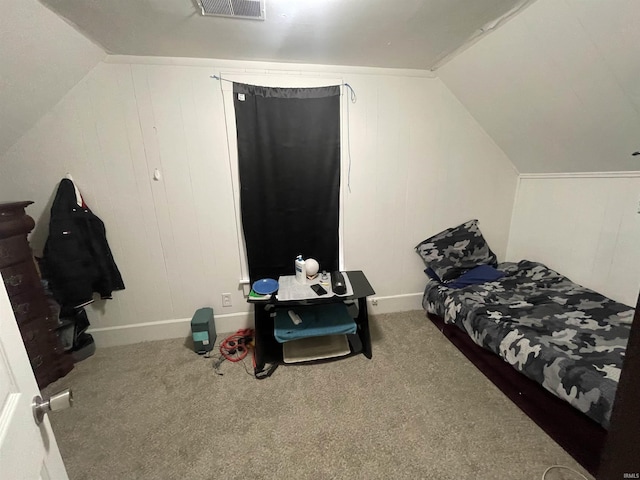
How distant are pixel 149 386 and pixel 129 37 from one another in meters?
2.24

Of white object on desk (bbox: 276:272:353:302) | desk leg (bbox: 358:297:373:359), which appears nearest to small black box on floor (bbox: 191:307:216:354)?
white object on desk (bbox: 276:272:353:302)

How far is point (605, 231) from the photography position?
6.49 feet

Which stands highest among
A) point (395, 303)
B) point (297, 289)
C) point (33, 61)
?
point (33, 61)

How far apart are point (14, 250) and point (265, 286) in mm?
1542

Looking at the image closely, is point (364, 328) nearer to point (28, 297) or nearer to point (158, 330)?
point (158, 330)

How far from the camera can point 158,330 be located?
2.26 meters

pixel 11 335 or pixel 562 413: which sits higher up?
pixel 11 335

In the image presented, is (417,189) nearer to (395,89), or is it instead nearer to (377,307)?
(395,89)

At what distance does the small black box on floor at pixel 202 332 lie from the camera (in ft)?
6.67

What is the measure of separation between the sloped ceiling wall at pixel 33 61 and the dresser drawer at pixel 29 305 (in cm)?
100

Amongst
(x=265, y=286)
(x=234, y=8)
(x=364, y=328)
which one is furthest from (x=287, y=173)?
(x=364, y=328)

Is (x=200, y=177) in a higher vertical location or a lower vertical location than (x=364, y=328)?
higher

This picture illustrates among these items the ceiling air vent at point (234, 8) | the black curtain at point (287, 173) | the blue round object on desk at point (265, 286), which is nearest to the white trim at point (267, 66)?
the black curtain at point (287, 173)

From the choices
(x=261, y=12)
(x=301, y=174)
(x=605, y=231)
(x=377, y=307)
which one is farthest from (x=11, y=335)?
(x=605, y=231)
